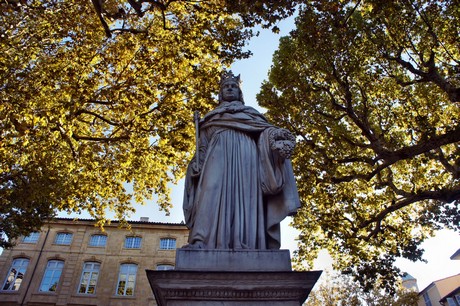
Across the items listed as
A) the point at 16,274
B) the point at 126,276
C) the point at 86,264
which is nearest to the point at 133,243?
the point at 126,276

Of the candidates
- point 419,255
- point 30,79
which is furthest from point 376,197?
point 30,79

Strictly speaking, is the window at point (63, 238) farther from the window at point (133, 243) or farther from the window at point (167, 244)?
the window at point (167, 244)

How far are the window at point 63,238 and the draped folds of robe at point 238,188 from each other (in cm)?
3110

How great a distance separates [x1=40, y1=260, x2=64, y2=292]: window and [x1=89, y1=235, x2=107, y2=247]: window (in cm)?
283

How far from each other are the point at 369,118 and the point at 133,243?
2413 cm

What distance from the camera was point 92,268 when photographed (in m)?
30.9

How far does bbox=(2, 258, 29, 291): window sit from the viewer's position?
97.7ft

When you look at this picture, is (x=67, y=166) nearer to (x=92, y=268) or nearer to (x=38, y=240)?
(x=92, y=268)

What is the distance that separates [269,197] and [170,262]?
28176mm

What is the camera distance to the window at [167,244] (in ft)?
106

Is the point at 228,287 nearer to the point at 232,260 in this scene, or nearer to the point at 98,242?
the point at 232,260

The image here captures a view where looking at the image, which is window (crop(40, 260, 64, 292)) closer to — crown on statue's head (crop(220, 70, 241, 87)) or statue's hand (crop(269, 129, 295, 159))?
crown on statue's head (crop(220, 70, 241, 87))

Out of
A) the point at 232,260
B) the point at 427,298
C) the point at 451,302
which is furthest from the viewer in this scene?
the point at 427,298

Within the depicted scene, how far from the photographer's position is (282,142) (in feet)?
16.4
